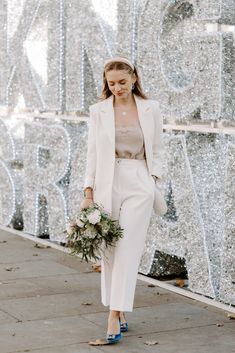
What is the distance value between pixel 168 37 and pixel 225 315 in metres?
2.75

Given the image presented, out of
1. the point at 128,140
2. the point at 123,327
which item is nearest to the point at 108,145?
the point at 128,140

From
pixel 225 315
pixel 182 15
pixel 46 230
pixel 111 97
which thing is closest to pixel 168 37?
pixel 182 15

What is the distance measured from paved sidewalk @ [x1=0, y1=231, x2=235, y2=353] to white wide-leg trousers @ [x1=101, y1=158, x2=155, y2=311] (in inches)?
15.2

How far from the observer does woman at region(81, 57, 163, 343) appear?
653cm

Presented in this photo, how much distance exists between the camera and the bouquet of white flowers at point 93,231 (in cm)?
637

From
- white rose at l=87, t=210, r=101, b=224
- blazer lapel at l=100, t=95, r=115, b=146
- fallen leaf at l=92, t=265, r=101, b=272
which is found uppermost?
blazer lapel at l=100, t=95, r=115, b=146

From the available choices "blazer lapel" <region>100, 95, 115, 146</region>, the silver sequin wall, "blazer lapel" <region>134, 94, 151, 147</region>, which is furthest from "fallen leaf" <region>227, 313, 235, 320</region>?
"blazer lapel" <region>100, 95, 115, 146</region>

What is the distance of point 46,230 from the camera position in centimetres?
1116

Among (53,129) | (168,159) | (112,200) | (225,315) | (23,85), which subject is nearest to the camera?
(112,200)

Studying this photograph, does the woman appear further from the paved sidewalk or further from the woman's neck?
the paved sidewalk

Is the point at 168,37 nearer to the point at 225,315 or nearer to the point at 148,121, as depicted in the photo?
the point at 148,121

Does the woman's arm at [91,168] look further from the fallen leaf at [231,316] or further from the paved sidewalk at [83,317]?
the fallen leaf at [231,316]

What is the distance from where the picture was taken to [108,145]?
656 centimetres

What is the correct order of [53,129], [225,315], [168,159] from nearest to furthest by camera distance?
[225,315] → [168,159] → [53,129]
